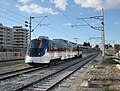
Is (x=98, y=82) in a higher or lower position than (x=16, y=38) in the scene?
lower

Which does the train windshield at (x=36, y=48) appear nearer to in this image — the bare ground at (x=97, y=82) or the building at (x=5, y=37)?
the bare ground at (x=97, y=82)

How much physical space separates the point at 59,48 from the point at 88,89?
72.6 ft

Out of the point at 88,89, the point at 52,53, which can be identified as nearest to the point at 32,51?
the point at 52,53

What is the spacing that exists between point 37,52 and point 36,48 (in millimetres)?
551

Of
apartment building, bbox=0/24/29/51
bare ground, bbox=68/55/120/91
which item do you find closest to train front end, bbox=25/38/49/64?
bare ground, bbox=68/55/120/91

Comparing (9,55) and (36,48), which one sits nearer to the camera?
(36,48)

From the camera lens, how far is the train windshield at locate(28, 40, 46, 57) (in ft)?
87.9

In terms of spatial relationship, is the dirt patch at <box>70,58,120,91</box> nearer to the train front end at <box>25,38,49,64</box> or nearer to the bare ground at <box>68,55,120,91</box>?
the bare ground at <box>68,55,120,91</box>

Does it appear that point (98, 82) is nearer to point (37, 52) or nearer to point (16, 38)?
point (37, 52)

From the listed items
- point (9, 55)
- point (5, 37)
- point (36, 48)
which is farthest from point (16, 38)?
point (36, 48)

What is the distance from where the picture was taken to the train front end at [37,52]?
26.5 meters

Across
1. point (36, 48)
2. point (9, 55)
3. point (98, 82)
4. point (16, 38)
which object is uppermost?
point (16, 38)

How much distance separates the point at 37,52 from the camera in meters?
26.8

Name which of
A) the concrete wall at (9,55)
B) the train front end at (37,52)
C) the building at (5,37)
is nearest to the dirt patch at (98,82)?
the train front end at (37,52)
